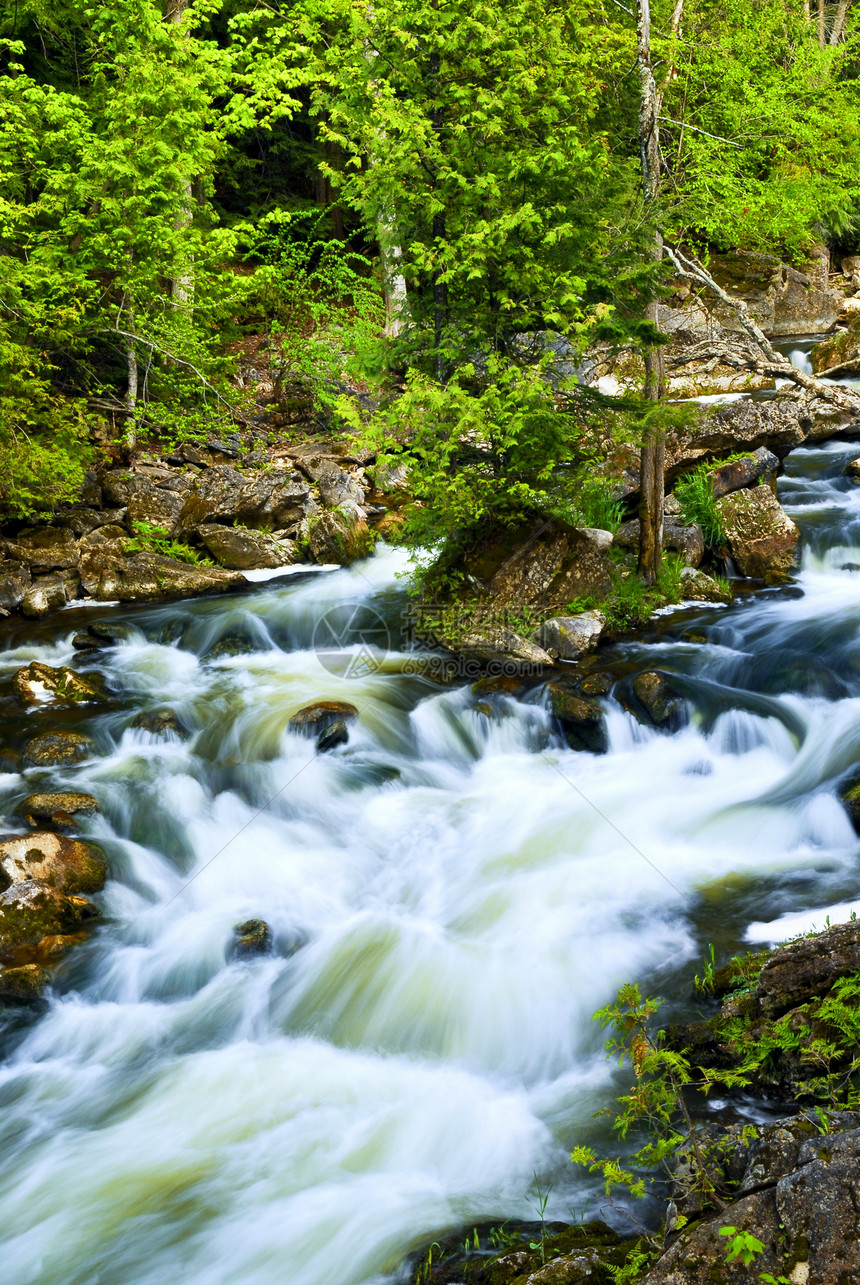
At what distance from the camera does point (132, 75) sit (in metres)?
12.2

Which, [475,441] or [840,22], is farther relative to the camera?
[840,22]

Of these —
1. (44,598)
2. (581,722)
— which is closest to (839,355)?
(581,722)

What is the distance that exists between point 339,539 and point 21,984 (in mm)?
8325

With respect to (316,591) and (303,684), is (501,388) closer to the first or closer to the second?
(303,684)

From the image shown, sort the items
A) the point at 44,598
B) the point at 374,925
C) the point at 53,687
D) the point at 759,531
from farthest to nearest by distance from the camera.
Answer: the point at 44,598
the point at 759,531
the point at 53,687
the point at 374,925

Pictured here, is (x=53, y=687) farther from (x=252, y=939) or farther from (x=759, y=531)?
(x=759, y=531)

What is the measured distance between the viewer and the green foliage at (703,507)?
425 inches

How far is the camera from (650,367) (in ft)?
29.8

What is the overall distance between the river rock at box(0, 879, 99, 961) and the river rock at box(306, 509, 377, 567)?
7.44 meters

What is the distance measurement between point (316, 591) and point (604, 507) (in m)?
4.09

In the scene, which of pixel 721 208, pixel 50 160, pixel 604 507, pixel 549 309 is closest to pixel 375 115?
pixel 549 309

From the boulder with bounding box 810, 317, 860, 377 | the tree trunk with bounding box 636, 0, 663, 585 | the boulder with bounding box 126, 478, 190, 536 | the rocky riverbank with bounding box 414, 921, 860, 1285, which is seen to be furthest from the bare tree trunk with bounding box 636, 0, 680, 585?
the boulder with bounding box 810, 317, 860, 377

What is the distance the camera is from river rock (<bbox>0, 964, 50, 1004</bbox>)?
5.53 m

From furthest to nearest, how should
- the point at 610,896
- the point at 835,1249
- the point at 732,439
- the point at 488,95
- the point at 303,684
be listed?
the point at 732,439 → the point at 303,684 → the point at 488,95 → the point at 610,896 → the point at 835,1249
